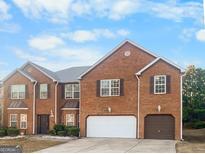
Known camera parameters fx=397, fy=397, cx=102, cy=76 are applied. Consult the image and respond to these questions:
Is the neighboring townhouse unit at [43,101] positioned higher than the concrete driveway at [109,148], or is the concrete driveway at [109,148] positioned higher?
the neighboring townhouse unit at [43,101]

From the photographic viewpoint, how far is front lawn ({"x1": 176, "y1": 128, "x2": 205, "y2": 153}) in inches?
428

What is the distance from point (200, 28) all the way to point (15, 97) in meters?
7.49

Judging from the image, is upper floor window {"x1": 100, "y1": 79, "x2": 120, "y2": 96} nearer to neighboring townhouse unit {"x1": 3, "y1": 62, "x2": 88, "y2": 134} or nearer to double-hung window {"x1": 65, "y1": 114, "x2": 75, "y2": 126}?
neighboring townhouse unit {"x1": 3, "y1": 62, "x2": 88, "y2": 134}

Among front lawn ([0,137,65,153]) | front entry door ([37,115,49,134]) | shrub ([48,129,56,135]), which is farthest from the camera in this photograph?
front entry door ([37,115,49,134])

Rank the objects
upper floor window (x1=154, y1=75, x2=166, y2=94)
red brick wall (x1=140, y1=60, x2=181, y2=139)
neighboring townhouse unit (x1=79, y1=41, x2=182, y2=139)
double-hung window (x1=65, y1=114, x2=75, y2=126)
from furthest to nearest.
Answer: double-hung window (x1=65, y1=114, x2=75, y2=126) < upper floor window (x1=154, y1=75, x2=166, y2=94) < neighboring townhouse unit (x1=79, y1=41, x2=182, y2=139) < red brick wall (x1=140, y1=60, x2=181, y2=139)

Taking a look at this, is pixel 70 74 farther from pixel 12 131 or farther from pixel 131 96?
pixel 12 131

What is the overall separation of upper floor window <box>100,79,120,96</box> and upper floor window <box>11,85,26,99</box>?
2976 mm

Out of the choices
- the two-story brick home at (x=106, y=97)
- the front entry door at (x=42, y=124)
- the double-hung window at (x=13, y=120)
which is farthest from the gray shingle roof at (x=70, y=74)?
the double-hung window at (x=13, y=120)

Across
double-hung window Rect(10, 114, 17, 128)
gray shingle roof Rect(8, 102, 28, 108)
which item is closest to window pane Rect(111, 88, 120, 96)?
gray shingle roof Rect(8, 102, 28, 108)

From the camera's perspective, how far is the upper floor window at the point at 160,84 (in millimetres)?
14312

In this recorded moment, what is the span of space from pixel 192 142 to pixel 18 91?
6.57 m

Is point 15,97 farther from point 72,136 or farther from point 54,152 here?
point 54,152

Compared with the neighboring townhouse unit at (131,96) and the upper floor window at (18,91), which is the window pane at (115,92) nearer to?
the neighboring townhouse unit at (131,96)

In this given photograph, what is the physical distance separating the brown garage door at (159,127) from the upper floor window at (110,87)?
1558 millimetres
